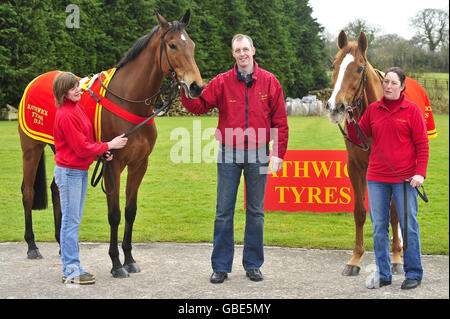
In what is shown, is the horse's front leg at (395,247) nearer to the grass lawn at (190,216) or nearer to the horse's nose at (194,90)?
the grass lawn at (190,216)

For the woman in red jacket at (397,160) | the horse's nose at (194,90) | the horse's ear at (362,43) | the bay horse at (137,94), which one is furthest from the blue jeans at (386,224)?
the bay horse at (137,94)

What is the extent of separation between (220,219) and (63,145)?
1475 mm

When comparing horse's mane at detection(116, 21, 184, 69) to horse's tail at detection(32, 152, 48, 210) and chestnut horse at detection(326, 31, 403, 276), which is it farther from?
horse's tail at detection(32, 152, 48, 210)

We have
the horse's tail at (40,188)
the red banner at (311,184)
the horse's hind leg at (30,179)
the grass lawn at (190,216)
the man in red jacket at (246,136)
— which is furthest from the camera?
the red banner at (311,184)

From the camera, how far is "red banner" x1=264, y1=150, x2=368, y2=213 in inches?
287

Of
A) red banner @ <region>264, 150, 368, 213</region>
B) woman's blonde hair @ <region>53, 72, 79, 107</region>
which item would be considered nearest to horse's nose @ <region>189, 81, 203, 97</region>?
woman's blonde hair @ <region>53, 72, 79, 107</region>

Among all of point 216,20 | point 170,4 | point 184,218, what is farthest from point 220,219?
point 216,20

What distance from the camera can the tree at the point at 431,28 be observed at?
48.5ft

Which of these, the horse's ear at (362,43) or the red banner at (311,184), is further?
the red banner at (311,184)

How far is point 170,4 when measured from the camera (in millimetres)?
31578

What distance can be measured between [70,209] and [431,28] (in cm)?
1535

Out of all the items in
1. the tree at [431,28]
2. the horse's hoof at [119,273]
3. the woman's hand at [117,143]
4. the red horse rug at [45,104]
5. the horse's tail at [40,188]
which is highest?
the tree at [431,28]

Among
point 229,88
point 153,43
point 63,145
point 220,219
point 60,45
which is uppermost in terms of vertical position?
point 60,45
